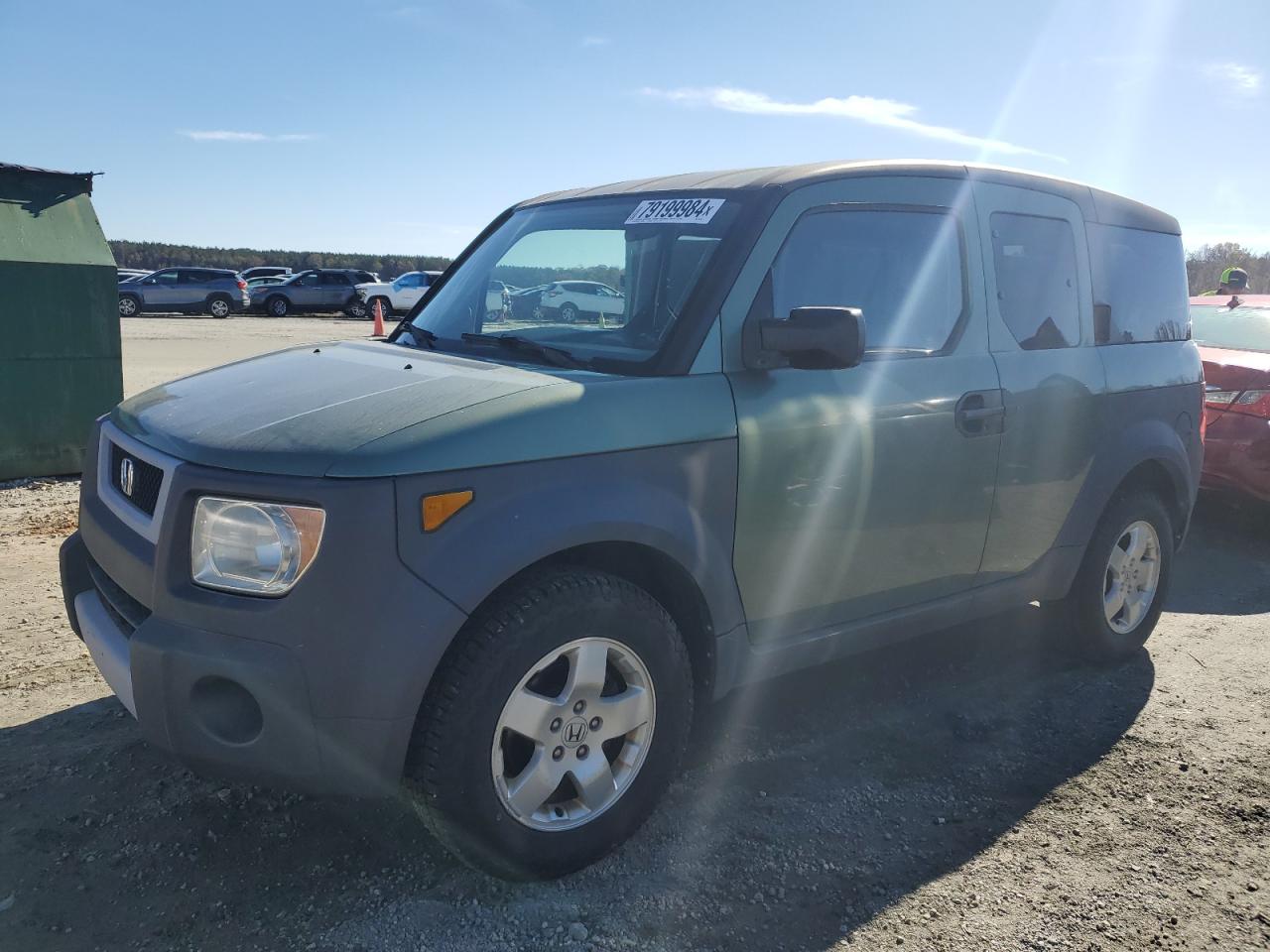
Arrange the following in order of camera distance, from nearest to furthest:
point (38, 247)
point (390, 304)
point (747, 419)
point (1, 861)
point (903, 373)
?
point (1, 861) → point (747, 419) → point (903, 373) → point (38, 247) → point (390, 304)

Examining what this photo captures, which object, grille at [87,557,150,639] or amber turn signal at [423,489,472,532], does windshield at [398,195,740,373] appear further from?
grille at [87,557,150,639]

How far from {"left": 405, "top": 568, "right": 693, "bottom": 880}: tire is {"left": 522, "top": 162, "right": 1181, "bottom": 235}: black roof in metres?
1.42

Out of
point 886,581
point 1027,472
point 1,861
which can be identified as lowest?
point 1,861

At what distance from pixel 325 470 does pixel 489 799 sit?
2.94 feet

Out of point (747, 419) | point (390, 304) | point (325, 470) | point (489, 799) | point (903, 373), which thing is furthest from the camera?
point (390, 304)

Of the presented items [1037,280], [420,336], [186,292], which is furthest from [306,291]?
[1037,280]

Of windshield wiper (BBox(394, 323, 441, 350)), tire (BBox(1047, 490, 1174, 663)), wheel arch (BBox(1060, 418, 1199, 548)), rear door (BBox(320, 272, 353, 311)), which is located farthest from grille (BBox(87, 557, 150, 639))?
rear door (BBox(320, 272, 353, 311))

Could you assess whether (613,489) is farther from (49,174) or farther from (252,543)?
(49,174)

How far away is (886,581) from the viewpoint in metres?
3.44

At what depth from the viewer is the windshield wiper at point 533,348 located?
3.10 metres

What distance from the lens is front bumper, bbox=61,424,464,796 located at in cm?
233

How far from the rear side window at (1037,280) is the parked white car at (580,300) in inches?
56.1

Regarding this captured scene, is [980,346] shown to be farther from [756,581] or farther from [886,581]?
[756,581]

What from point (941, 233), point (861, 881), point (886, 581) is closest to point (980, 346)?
point (941, 233)
